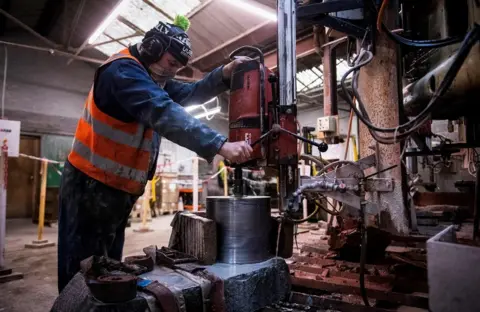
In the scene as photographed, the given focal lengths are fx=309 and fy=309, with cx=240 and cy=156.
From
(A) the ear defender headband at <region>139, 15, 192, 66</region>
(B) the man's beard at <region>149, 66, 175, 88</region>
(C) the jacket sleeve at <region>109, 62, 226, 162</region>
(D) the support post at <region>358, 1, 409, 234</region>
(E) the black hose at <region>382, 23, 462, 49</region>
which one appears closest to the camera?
(C) the jacket sleeve at <region>109, 62, 226, 162</region>

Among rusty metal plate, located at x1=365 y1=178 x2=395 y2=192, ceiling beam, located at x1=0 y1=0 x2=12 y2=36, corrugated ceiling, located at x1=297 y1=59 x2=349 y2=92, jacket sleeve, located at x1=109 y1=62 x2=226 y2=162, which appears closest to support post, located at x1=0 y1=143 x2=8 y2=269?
jacket sleeve, located at x1=109 y1=62 x2=226 y2=162

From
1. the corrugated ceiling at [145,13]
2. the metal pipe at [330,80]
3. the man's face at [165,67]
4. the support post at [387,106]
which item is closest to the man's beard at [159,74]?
the man's face at [165,67]

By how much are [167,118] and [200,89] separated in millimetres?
711

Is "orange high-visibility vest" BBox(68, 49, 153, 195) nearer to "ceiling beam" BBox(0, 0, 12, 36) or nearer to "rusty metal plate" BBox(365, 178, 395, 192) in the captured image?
"rusty metal plate" BBox(365, 178, 395, 192)

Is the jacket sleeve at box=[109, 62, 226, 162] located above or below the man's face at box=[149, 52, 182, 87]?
below

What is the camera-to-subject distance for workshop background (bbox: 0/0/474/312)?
187 inches

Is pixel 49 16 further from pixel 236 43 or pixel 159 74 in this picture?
pixel 159 74

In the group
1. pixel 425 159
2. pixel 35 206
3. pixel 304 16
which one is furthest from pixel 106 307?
pixel 35 206

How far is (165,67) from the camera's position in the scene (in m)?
1.78

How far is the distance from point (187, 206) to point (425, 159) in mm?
7624

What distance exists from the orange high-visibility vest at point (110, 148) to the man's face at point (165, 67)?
0.19 m

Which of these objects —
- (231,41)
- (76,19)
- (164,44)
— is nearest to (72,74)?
(76,19)

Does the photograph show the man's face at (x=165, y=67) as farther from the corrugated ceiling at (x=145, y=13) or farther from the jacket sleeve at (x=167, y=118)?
the corrugated ceiling at (x=145, y=13)

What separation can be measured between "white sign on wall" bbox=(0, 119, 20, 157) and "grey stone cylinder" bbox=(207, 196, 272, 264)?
11.6 ft
